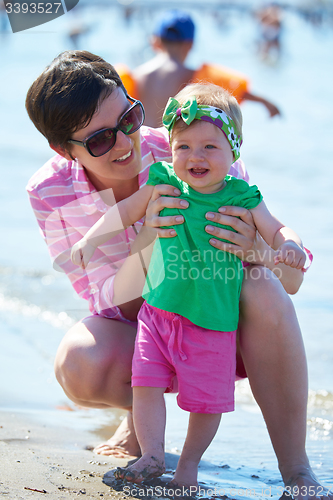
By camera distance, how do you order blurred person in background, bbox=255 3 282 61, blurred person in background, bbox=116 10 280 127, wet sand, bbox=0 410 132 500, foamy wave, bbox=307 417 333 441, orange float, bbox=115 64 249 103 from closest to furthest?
1. wet sand, bbox=0 410 132 500
2. foamy wave, bbox=307 417 333 441
3. orange float, bbox=115 64 249 103
4. blurred person in background, bbox=116 10 280 127
5. blurred person in background, bbox=255 3 282 61

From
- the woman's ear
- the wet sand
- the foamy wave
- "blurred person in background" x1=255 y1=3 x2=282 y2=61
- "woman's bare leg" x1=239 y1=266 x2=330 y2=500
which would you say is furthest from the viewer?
"blurred person in background" x1=255 y1=3 x2=282 y2=61

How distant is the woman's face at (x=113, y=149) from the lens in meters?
2.08

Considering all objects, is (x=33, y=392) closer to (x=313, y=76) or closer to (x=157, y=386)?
(x=157, y=386)

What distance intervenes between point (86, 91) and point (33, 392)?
1646mm

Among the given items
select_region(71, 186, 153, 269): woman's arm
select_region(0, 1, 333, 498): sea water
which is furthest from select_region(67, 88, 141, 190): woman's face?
select_region(0, 1, 333, 498): sea water

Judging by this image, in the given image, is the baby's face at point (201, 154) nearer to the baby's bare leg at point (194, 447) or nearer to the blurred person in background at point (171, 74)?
the baby's bare leg at point (194, 447)

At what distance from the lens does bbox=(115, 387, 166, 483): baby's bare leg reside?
174cm

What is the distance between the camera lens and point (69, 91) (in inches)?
80.8

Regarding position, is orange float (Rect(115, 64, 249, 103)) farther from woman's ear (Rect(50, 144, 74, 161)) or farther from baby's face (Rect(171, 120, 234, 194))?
baby's face (Rect(171, 120, 234, 194))

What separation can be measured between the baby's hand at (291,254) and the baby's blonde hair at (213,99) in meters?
0.43

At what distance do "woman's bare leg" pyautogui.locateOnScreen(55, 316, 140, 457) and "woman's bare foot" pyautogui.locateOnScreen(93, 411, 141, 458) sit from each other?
0.19m

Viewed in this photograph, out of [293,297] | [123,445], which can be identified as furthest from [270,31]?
[123,445]

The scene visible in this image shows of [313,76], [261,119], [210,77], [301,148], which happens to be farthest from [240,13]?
[210,77]

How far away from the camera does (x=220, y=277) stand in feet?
6.23
